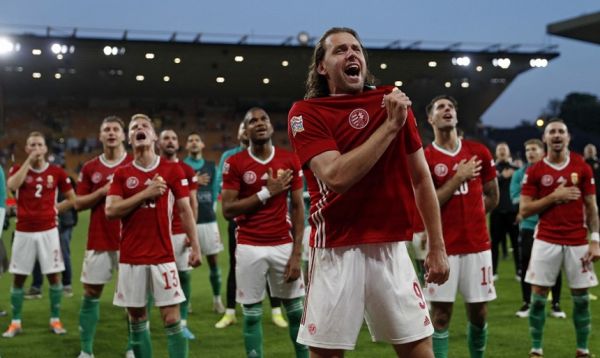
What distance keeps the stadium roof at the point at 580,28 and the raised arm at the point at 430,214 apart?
23.7m

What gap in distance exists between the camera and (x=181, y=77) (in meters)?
37.8

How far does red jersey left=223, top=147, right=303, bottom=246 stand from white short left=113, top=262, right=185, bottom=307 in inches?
30.6

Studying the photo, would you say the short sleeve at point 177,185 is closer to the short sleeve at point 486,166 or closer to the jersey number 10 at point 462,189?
the jersey number 10 at point 462,189

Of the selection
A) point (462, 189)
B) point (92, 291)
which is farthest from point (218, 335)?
point (462, 189)

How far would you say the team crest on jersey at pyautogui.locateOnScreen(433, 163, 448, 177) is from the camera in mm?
5426

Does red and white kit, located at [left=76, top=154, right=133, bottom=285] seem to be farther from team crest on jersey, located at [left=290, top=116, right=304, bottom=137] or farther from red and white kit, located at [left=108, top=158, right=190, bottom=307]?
team crest on jersey, located at [left=290, top=116, right=304, bottom=137]

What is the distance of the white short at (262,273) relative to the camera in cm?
559

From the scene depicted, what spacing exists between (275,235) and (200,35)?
27853 mm

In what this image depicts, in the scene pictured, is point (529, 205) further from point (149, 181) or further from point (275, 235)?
point (149, 181)

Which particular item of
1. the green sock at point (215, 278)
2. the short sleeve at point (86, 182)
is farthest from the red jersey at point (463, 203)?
the green sock at point (215, 278)

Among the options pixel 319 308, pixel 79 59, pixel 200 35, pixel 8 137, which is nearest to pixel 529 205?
pixel 319 308

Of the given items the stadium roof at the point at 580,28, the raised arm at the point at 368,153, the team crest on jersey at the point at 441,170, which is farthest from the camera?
the stadium roof at the point at 580,28

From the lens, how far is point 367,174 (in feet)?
9.86

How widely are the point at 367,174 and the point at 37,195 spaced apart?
5785 millimetres
